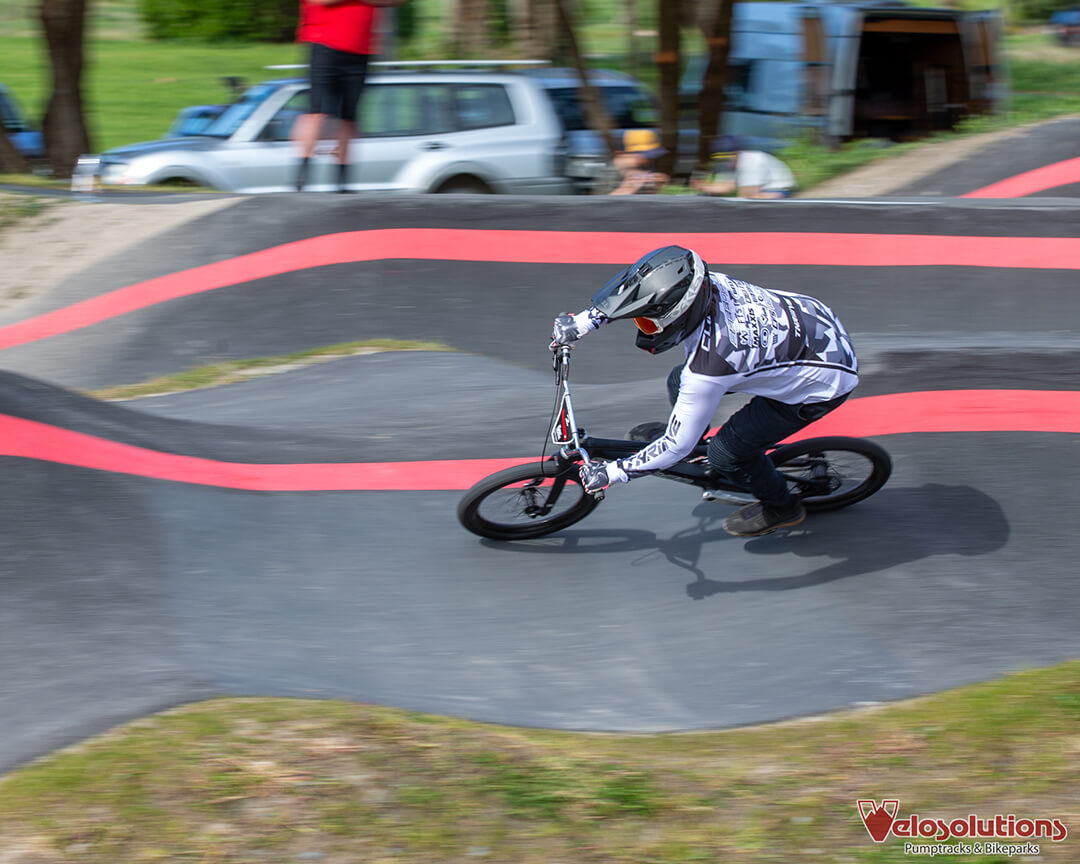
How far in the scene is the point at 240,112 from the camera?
36.9 ft

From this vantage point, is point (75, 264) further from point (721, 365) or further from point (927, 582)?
point (927, 582)

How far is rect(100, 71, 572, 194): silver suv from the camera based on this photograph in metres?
10.8

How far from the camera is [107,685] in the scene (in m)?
4.07

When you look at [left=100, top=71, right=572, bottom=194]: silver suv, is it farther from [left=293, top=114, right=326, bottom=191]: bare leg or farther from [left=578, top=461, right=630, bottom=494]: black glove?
[left=578, top=461, right=630, bottom=494]: black glove

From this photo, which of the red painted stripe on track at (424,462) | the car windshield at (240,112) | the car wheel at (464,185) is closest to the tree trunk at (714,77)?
the car wheel at (464,185)

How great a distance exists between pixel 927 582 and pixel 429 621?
2.35m

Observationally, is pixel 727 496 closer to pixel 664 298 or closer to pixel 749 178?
pixel 664 298

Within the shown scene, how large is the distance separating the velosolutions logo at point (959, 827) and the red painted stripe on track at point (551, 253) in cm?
574

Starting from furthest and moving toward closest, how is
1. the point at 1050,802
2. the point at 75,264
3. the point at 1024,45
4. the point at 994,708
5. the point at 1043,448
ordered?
the point at 1024,45 → the point at 75,264 → the point at 1043,448 → the point at 994,708 → the point at 1050,802

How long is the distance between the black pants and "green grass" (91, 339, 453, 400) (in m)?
3.63

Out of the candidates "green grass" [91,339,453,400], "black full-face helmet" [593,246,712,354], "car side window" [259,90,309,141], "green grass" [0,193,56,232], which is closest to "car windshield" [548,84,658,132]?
"car side window" [259,90,309,141]

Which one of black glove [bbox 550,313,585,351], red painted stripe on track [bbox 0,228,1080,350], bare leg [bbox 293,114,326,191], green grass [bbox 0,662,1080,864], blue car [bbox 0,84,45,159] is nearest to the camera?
green grass [bbox 0,662,1080,864]

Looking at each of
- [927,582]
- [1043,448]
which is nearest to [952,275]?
[1043,448]

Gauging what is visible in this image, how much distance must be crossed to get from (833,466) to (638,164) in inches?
256
